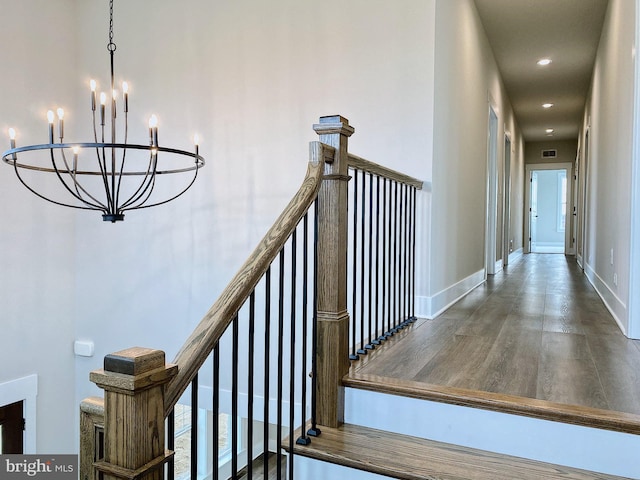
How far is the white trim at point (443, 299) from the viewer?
129 inches

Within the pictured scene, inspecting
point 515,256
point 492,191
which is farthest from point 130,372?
point 515,256

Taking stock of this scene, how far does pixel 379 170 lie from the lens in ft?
7.97

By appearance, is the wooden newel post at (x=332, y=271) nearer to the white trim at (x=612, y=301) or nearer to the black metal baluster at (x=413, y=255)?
the black metal baluster at (x=413, y=255)

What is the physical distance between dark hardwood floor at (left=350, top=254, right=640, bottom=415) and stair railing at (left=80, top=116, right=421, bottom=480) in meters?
0.25

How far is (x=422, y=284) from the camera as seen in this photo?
329 centimetres

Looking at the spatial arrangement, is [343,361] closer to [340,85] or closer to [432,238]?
[432,238]

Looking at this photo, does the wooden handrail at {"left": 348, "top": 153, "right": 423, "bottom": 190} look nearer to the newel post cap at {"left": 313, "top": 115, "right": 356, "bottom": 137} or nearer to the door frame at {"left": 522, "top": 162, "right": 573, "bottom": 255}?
the newel post cap at {"left": 313, "top": 115, "right": 356, "bottom": 137}

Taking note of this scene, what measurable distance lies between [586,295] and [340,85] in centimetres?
298

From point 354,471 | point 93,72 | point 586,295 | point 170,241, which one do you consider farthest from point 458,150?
point 93,72

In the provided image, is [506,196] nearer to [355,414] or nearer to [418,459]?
[355,414]

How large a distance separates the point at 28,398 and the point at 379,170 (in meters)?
3.75

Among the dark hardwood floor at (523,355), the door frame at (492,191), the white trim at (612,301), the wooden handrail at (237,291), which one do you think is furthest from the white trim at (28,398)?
the door frame at (492,191)

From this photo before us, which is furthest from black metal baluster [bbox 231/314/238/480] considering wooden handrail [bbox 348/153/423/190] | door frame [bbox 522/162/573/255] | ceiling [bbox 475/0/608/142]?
door frame [bbox 522/162/573/255]

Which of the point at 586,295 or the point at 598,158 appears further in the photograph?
the point at 598,158
